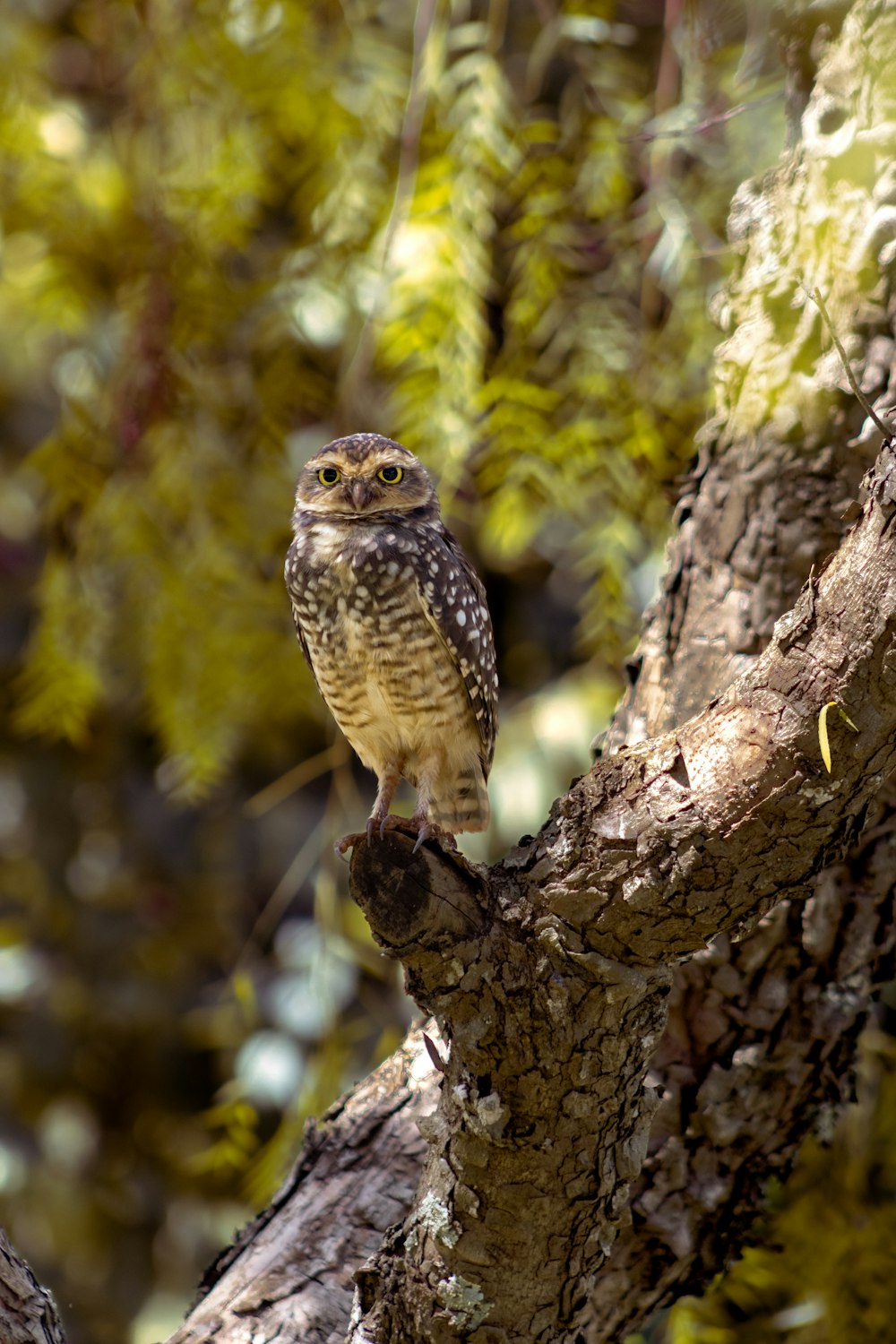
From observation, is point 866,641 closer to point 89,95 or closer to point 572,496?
point 572,496

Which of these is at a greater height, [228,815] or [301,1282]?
[228,815]

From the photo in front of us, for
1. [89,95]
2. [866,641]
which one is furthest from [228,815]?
[866,641]

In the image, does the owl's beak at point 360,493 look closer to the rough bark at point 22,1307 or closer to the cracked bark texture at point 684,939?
the cracked bark texture at point 684,939

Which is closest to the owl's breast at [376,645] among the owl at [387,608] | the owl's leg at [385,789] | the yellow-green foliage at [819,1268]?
the owl at [387,608]

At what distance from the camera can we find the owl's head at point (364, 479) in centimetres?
260

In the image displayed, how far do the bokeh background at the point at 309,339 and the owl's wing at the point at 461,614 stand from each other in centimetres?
24

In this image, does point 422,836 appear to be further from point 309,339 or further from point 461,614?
point 309,339

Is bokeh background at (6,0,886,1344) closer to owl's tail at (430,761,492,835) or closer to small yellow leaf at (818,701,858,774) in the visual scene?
owl's tail at (430,761,492,835)

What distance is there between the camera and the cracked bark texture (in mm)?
1820

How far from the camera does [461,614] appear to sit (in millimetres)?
2637

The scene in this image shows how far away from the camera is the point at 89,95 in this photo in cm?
418

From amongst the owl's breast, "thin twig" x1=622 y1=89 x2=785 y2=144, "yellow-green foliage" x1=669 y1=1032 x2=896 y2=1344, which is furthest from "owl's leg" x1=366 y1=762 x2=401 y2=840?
"thin twig" x1=622 y1=89 x2=785 y2=144

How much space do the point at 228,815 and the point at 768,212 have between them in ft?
8.79

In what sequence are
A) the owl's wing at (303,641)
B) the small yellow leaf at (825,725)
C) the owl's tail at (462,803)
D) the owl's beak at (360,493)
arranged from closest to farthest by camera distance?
the small yellow leaf at (825,725) < the owl's beak at (360,493) < the owl's wing at (303,641) < the owl's tail at (462,803)
